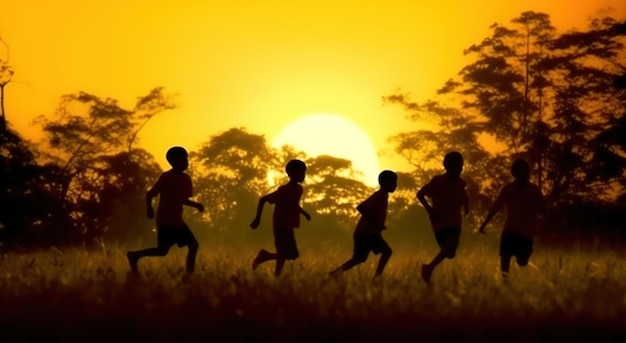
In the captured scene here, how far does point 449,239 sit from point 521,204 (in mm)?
1175

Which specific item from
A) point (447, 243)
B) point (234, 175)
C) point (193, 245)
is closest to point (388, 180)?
point (447, 243)

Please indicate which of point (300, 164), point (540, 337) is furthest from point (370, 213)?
Result: point (540, 337)

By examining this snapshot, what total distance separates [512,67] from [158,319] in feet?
137

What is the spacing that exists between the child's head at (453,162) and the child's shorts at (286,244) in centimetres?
229

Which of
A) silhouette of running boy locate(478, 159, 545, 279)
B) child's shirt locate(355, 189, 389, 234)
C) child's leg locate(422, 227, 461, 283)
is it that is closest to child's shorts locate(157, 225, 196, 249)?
child's shirt locate(355, 189, 389, 234)

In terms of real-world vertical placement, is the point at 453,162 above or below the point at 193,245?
above

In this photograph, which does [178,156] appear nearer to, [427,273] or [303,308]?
[427,273]

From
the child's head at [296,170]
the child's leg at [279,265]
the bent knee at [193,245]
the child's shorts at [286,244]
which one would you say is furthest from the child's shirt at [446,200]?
the bent knee at [193,245]

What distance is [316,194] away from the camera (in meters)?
70.2

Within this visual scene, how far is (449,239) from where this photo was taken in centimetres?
1370

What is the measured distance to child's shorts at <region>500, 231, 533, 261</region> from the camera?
14172 mm

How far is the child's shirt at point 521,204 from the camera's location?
14.1 m

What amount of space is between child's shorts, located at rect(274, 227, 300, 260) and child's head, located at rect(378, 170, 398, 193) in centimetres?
142

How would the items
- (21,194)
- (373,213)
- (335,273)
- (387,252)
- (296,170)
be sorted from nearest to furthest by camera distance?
1. (335,273)
2. (387,252)
3. (373,213)
4. (296,170)
5. (21,194)
